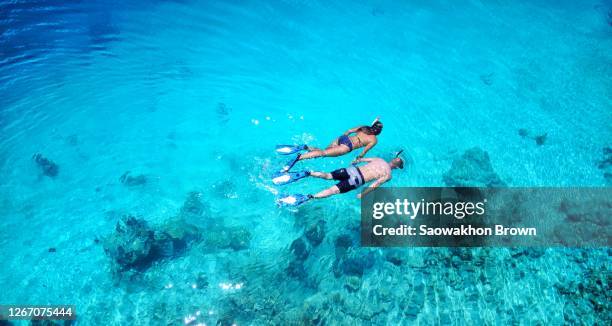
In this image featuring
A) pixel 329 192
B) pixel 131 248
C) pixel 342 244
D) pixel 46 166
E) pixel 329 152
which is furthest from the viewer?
pixel 46 166

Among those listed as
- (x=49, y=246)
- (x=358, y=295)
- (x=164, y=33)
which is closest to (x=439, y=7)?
(x=164, y=33)

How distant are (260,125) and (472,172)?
37.6 feet

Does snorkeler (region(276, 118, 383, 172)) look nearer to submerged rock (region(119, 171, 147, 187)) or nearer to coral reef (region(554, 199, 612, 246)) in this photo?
coral reef (region(554, 199, 612, 246))

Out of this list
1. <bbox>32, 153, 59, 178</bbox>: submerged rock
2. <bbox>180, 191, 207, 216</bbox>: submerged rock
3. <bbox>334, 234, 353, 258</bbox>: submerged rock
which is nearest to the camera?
<bbox>334, 234, 353, 258</bbox>: submerged rock

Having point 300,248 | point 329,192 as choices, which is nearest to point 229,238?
point 300,248

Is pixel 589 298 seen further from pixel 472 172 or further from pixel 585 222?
pixel 472 172

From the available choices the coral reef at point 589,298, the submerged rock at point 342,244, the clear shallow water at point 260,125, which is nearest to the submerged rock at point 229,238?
the clear shallow water at point 260,125

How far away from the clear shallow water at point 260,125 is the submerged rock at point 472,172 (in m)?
0.56

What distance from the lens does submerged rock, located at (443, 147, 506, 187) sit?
14.3 metres

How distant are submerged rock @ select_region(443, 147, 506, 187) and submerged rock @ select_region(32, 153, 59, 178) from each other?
2075 centimetres

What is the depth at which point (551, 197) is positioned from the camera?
527 inches

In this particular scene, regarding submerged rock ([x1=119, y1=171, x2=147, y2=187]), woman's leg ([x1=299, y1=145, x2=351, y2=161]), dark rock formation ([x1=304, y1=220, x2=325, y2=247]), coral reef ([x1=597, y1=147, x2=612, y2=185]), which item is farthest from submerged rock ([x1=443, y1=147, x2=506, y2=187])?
submerged rock ([x1=119, y1=171, x2=147, y2=187])

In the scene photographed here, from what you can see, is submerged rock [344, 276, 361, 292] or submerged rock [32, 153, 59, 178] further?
submerged rock [32, 153, 59, 178]

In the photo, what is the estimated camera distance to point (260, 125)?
1716 centimetres
